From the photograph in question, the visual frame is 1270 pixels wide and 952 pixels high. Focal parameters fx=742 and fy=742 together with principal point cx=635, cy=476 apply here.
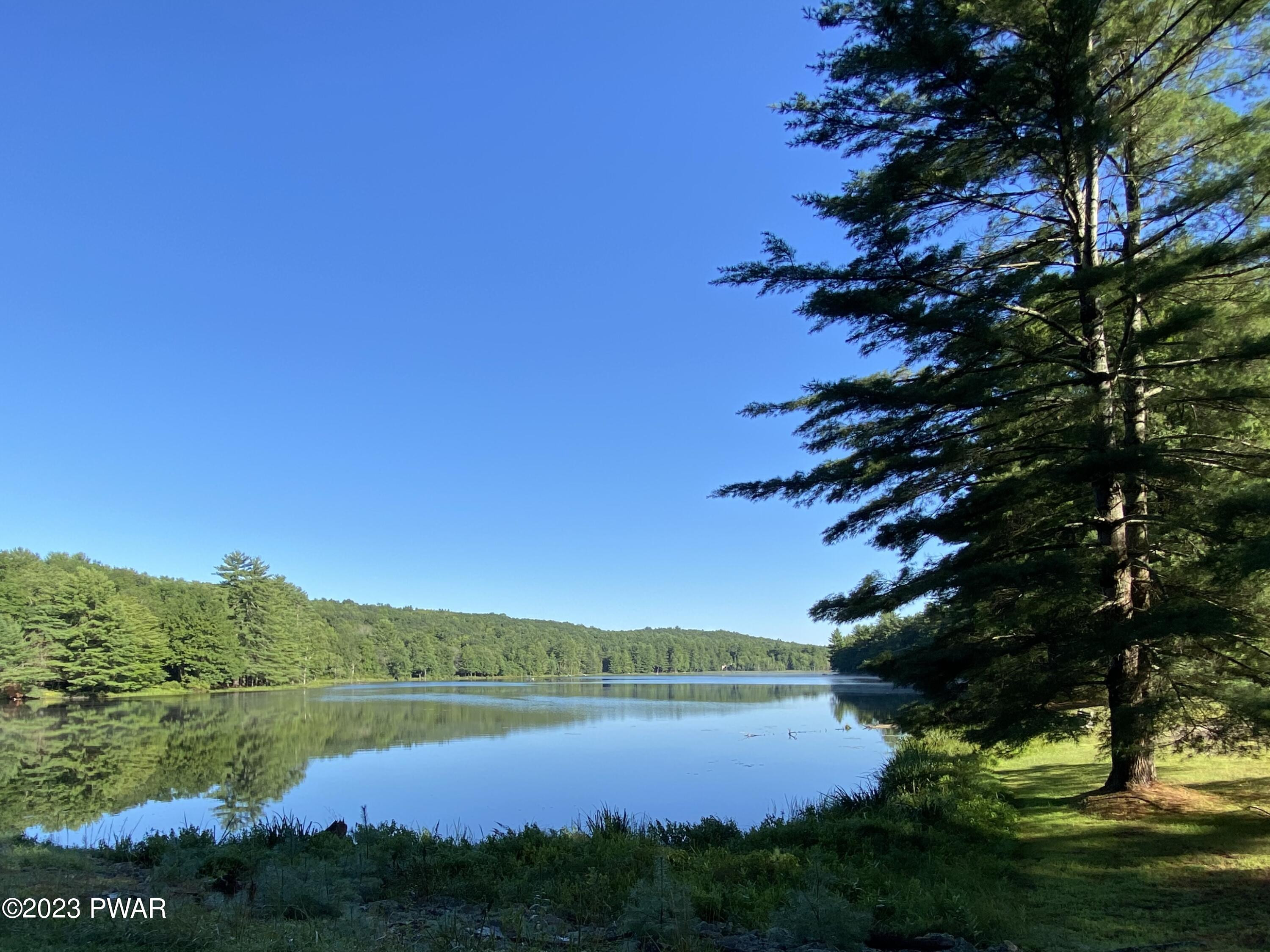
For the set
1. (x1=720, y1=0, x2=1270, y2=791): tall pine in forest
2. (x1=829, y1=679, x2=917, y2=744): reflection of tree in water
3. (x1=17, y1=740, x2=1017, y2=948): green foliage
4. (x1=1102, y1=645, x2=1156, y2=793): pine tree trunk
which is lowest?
(x1=829, y1=679, x2=917, y2=744): reflection of tree in water

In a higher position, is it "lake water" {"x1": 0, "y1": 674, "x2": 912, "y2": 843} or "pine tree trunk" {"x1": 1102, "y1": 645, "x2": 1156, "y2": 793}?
"pine tree trunk" {"x1": 1102, "y1": 645, "x2": 1156, "y2": 793}

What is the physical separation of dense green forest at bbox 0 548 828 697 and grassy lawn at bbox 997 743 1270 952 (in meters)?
57.7

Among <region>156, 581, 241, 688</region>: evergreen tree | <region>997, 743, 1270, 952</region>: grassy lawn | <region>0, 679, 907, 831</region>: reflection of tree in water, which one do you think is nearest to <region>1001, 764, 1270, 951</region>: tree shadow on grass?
<region>997, 743, 1270, 952</region>: grassy lawn

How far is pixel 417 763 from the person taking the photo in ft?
71.4

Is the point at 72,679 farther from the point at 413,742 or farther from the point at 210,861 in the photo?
the point at 210,861

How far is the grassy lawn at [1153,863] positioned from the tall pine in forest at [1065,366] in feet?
2.56

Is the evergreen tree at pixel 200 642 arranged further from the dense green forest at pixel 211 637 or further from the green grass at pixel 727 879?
the green grass at pixel 727 879

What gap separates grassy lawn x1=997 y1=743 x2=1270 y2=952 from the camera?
520 cm

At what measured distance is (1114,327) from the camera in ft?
33.4

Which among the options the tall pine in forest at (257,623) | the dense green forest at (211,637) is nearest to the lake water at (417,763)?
the dense green forest at (211,637)

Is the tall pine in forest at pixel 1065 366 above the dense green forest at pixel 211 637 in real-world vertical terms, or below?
above

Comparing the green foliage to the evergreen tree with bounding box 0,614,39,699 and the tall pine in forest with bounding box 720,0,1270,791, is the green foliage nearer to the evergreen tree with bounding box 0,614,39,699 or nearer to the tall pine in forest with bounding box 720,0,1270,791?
the tall pine in forest with bounding box 720,0,1270,791

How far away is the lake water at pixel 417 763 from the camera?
568 inches

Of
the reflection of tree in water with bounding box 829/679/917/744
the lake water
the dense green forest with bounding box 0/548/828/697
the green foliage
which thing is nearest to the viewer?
the green foliage
